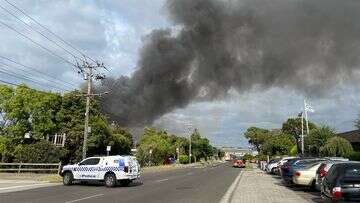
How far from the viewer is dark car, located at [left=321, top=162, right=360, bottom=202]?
14.9 metres

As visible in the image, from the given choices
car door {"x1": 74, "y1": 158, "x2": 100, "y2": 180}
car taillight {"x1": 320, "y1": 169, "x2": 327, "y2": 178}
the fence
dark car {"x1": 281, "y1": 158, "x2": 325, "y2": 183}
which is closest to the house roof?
dark car {"x1": 281, "y1": 158, "x2": 325, "y2": 183}

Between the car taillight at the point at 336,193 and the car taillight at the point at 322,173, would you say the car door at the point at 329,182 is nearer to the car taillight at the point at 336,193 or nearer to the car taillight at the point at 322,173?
the car taillight at the point at 336,193

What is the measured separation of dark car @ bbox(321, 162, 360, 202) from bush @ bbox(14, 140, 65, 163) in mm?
42230

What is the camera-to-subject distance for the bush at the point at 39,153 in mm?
54219

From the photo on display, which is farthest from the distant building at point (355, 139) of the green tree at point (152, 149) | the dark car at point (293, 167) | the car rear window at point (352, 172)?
the car rear window at point (352, 172)

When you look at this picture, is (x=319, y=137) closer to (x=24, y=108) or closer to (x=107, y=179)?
(x=24, y=108)

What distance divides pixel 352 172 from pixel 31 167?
1546 inches

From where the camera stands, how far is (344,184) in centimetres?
1516

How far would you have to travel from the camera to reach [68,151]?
210 feet

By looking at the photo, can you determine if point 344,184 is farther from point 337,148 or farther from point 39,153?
point 39,153

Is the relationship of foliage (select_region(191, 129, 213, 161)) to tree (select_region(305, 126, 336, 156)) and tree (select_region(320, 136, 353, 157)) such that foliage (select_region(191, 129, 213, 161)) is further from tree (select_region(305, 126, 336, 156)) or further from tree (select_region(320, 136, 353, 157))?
tree (select_region(320, 136, 353, 157))

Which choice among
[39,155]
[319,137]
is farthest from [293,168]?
[319,137]

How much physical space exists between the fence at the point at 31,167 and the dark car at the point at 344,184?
34487 millimetres

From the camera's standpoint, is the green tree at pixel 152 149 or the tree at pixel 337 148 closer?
the tree at pixel 337 148
